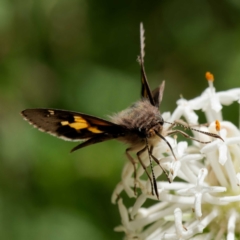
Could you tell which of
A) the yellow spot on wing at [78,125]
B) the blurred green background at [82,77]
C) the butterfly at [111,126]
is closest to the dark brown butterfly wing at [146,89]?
the butterfly at [111,126]

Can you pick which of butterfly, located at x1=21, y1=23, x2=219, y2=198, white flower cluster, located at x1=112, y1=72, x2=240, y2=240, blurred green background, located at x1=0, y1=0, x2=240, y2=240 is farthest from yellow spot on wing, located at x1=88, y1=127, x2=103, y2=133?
blurred green background, located at x1=0, y1=0, x2=240, y2=240

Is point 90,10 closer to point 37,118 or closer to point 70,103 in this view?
point 70,103

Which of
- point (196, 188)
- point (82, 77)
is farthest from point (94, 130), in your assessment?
point (82, 77)

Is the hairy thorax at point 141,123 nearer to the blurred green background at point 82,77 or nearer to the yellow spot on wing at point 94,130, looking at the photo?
the yellow spot on wing at point 94,130

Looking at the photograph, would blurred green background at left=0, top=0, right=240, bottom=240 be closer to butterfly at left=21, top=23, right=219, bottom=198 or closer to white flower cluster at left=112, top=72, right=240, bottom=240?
white flower cluster at left=112, top=72, right=240, bottom=240

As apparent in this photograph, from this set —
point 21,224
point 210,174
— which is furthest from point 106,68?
point 210,174

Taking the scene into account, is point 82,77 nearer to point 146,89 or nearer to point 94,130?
point 146,89
